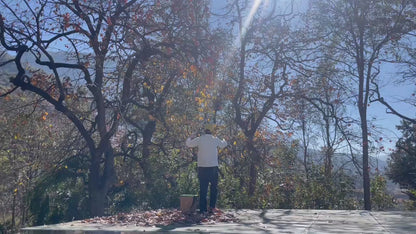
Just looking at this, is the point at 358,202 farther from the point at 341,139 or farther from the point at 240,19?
the point at 240,19

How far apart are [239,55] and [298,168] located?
4169mm

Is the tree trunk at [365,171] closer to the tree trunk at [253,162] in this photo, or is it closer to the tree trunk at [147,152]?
the tree trunk at [253,162]

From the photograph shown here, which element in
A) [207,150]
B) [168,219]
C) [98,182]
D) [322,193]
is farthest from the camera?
[322,193]

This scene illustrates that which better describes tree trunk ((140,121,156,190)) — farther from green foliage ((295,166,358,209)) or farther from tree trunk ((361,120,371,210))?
tree trunk ((361,120,371,210))

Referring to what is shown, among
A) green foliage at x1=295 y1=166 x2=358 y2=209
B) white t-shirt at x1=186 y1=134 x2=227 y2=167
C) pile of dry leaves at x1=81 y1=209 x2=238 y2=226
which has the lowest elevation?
pile of dry leaves at x1=81 y1=209 x2=238 y2=226

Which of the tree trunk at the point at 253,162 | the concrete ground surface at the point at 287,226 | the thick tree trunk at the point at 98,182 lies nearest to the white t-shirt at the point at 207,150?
the concrete ground surface at the point at 287,226

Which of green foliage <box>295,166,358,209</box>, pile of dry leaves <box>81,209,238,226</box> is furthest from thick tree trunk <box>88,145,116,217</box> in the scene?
green foliage <box>295,166,358,209</box>

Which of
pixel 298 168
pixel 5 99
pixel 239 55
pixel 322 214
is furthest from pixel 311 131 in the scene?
pixel 5 99

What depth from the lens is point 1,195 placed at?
49.1 ft

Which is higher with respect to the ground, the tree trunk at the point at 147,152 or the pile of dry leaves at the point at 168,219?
the tree trunk at the point at 147,152

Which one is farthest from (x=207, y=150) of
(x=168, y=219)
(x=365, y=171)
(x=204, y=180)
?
(x=365, y=171)

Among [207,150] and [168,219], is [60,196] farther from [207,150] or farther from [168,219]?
[207,150]

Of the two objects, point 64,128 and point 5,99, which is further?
point 64,128

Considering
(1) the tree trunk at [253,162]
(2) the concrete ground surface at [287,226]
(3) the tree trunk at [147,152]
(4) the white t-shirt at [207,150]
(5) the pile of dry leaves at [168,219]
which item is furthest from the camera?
(1) the tree trunk at [253,162]
